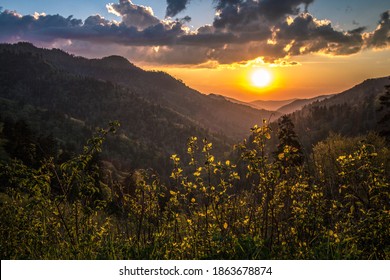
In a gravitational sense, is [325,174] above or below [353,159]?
below

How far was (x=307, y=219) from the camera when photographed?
5859mm

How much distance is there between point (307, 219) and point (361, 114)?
190147 millimetres

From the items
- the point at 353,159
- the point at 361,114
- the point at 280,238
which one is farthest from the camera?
the point at 361,114

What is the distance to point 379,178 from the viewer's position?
5.39m

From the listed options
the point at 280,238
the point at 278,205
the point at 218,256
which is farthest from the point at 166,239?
the point at 278,205

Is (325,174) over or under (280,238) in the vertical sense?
over

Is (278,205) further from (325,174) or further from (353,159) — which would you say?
(353,159)
